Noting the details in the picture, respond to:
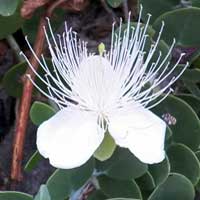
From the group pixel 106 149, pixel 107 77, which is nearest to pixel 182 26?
pixel 107 77

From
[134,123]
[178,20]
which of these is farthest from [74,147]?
[178,20]

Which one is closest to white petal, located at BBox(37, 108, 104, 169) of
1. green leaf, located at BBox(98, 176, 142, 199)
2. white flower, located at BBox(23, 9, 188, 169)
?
white flower, located at BBox(23, 9, 188, 169)

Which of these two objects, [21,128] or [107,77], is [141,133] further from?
[21,128]

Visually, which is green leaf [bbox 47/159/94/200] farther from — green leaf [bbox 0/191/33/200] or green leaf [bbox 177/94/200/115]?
green leaf [bbox 177/94/200/115]

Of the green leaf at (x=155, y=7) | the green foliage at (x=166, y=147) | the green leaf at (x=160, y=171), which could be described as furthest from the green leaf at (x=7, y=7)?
the green leaf at (x=160, y=171)

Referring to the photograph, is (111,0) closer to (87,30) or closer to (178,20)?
(178,20)

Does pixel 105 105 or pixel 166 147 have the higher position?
pixel 105 105
